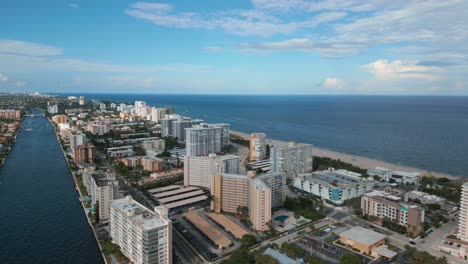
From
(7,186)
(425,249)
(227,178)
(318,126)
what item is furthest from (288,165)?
(318,126)

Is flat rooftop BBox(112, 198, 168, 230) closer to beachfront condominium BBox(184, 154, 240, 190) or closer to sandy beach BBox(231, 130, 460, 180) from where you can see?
beachfront condominium BBox(184, 154, 240, 190)

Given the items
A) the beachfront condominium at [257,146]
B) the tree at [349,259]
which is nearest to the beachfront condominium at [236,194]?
the tree at [349,259]

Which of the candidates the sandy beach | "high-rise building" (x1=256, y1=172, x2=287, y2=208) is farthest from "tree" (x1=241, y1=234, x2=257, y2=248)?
the sandy beach

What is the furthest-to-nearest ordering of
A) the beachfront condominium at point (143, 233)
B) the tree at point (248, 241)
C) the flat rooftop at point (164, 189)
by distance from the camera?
the flat rooftop at point (164, 189) < the tree at point (248, 241) < the beachfront condominium at point (143, 233)

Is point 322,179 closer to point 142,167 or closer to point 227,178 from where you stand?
point 227,178

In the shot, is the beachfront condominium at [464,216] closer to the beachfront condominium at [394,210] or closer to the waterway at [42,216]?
the beachfront condominium at [394,210]

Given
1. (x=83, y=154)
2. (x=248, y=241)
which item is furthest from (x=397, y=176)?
(x=83, y=154)

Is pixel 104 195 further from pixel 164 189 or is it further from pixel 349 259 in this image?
pixel 349 259
